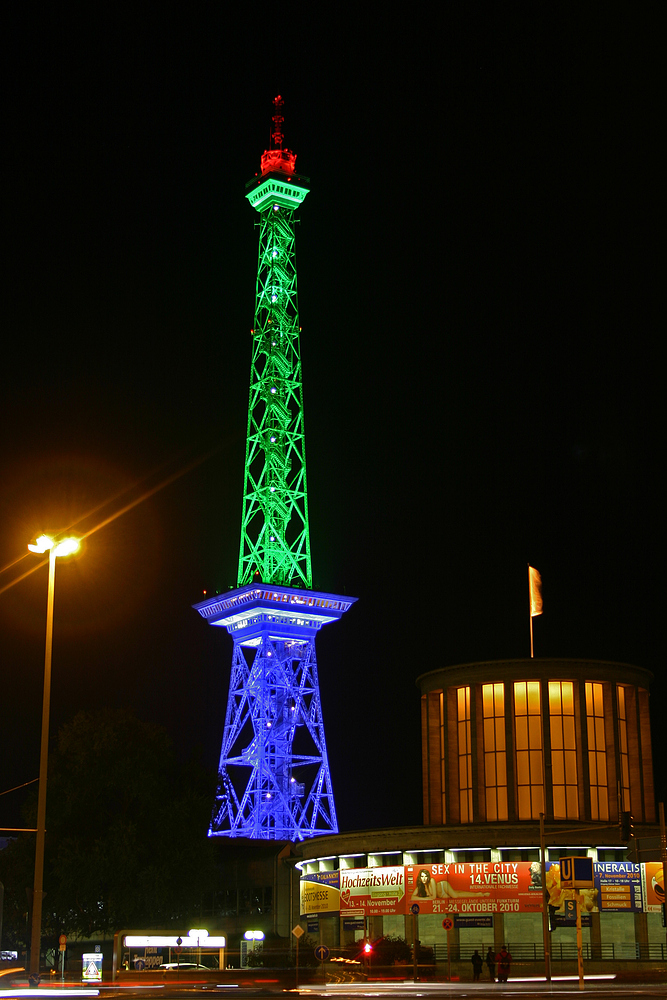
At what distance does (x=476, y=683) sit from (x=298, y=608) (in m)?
46.8

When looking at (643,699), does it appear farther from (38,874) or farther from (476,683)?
(38,874)

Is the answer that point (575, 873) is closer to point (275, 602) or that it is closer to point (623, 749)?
point (623, 749)

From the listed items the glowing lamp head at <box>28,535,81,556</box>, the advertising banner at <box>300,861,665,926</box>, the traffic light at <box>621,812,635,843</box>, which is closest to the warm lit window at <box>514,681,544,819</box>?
the advertising banner at <box>300,861,665,926</box>

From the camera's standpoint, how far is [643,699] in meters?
75.9

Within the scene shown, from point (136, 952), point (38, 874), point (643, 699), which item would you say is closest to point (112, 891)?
point (136, 952)

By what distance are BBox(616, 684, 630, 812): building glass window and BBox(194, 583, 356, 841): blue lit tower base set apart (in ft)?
148

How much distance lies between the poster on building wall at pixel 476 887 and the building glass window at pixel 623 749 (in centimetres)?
1265

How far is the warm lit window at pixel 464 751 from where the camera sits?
74.5 meters

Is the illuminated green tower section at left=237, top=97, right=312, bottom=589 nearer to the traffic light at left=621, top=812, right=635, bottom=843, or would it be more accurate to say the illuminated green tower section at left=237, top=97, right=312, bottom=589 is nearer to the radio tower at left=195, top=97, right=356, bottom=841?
the radio tower at left=195, top=97, right=356, bottom=841

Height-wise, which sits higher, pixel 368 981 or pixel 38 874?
pixel 38 874

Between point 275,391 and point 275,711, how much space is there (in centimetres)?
3104

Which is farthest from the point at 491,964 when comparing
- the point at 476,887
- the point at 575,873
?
the point at 575,873

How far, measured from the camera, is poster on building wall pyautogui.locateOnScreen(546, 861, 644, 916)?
6131 cm

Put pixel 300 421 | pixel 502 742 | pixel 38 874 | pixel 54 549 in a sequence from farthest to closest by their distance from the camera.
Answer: pixel 300 421 → pixel 502 742 → pixel 54 549 → pixel 38 874
